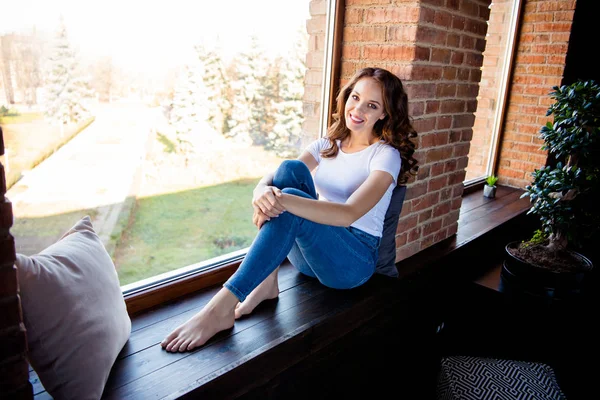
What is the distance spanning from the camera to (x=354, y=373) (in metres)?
2.10

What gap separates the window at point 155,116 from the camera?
1.42 meters

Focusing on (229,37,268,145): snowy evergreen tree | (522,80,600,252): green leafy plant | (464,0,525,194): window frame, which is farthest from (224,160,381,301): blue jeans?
(464,0,525,194): window frame

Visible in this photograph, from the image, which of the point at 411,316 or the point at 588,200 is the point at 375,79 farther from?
the point at 588,200

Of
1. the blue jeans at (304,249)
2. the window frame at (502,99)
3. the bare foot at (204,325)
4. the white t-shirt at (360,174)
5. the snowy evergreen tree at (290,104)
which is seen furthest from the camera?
the window frame at (502,99)

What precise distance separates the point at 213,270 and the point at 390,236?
32.5 inches

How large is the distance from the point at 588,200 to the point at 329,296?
164cm

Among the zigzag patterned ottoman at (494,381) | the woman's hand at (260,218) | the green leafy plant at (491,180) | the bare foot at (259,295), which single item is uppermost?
the woman's hand at (260,218)

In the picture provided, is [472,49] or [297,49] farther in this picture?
[472,49]

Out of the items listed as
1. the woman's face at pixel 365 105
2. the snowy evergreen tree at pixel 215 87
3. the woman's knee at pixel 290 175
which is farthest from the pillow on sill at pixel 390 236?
the snowy evergreen tree at pixel 215 87

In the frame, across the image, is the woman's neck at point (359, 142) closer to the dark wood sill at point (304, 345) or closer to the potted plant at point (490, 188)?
the dark wood sill at point (304, 345)

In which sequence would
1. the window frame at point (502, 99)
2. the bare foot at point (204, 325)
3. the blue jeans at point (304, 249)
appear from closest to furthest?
the bare foot at point (204, 325)
the blue jeans at point (304, 249)
the window frame at point (502, 99)

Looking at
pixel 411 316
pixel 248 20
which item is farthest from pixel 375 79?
pixel 411 316

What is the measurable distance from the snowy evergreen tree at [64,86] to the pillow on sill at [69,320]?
1.36 ft

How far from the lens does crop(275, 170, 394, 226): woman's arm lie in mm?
1663
